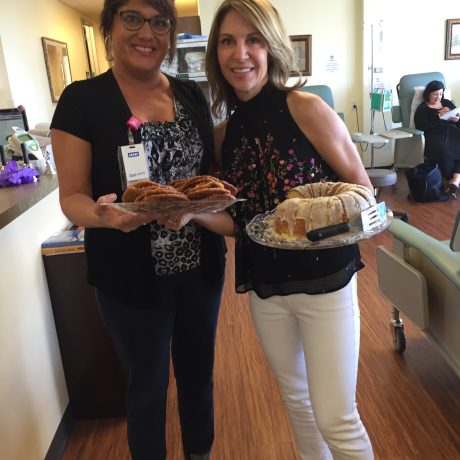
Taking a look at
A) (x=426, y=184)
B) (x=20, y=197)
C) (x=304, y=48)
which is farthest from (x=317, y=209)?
(x=304, y=48)

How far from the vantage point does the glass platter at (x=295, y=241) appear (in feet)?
3.19

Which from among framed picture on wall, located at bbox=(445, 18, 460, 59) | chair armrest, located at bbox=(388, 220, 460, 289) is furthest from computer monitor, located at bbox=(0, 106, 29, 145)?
framed picture on wall, located at bbox=(445, 18, 460, 59)

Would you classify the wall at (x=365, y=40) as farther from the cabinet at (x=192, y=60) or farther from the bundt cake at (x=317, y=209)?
Answer: the bundt cake at (x=317, y=209)

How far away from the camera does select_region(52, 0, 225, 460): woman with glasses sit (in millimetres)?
1093

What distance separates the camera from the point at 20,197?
1481 mm

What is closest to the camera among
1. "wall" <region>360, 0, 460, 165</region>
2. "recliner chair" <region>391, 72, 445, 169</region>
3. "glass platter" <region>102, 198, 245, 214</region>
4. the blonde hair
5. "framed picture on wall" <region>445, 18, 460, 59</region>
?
"glass platter" <region>102, 198, 245, 214</region>

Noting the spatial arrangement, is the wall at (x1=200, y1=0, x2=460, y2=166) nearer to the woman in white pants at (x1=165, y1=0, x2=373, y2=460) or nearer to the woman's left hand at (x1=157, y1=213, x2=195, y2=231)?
the woman in white pants at (x1=165, y1=0, x2=373, y2=460)

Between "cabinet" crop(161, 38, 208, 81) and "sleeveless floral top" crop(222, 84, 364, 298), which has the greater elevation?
"cabinet" crop(161, 38, 208, 81)

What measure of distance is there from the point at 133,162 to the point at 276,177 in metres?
0.34

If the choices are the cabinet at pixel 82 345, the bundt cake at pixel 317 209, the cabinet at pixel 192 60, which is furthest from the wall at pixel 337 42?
the bundt cake at pixel 317 209

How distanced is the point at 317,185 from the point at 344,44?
5515 mm

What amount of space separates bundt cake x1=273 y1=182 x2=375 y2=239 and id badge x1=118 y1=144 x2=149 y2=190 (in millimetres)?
335

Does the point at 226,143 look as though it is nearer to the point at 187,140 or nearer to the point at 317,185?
the point at 187,140

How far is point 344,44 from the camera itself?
5938mm
